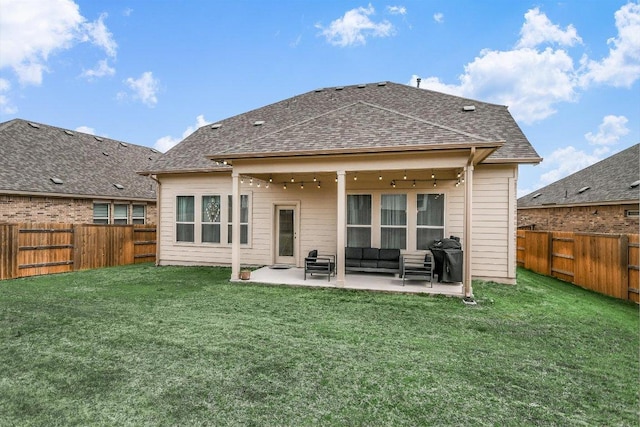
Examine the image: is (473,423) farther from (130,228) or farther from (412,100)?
(130,228)

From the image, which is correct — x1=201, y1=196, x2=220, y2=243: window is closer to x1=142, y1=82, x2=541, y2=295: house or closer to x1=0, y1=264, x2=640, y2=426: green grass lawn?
x1=142, y1=82, x2=541, y2=295: house

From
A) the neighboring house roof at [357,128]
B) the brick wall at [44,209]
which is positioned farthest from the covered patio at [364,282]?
the brick wall at [44,209]

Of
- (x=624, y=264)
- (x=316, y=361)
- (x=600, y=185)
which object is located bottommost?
(x=316, y=361)

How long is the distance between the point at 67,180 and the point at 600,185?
22156 millimetres

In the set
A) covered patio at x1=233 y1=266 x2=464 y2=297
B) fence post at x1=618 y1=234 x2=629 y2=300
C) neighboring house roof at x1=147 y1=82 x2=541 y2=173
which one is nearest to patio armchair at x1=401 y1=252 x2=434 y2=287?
covered patio at x1=233 y1=266 x2=464 y2=297

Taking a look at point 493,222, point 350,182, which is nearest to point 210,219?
point 350,182

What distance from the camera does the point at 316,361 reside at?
12.7 ft

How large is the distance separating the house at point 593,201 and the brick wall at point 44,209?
2041cm

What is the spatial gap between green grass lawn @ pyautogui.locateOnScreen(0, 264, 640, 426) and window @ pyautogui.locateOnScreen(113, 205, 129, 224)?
7.84 m

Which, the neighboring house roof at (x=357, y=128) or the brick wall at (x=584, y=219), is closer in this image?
the neighboring house roof at (x=357, y=128)

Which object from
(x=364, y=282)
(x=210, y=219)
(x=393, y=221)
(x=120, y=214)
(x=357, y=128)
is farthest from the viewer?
(x=120, y=214)

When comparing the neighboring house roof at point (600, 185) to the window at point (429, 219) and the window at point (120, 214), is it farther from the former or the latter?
the window at point (120, 214)

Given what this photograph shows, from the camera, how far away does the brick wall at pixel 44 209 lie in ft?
36.1

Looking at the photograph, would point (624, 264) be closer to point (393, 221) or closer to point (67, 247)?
point (393, 221)
